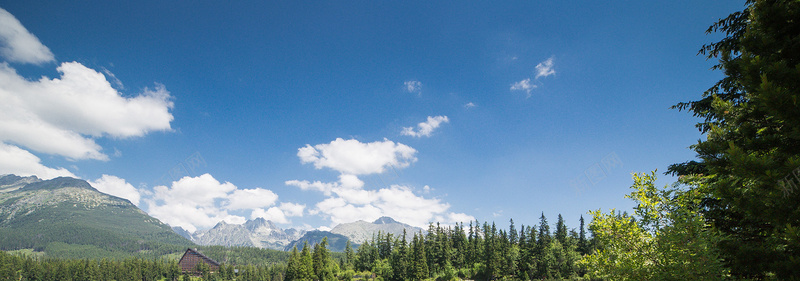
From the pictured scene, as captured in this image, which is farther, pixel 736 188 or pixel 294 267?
pixel 294 267

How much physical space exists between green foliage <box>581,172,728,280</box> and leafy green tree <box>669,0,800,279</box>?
83cm

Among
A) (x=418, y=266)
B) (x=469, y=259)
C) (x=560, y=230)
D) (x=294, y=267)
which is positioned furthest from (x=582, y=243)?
(x=294, y=267)

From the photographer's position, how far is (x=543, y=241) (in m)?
75.0

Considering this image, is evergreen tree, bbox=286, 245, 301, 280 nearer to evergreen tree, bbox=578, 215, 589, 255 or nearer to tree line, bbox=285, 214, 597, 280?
tree line, bbox=285, 214, 597, 280

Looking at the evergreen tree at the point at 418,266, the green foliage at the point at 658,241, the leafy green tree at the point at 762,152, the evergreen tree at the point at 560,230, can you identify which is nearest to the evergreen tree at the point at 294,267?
the evergreen tree at the point at 418,266

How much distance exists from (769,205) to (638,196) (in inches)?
279

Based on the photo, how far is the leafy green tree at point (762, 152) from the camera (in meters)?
5.43

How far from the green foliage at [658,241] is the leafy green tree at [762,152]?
83 cm

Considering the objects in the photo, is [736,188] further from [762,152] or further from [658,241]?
[658,241]

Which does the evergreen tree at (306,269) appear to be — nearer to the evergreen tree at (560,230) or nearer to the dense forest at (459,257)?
the dense forest at (459,257)

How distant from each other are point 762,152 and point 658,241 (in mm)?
4664

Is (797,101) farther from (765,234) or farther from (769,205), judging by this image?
(765,234)

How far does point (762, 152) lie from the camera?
693 centimetres

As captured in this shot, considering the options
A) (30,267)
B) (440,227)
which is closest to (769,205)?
(440,227)
